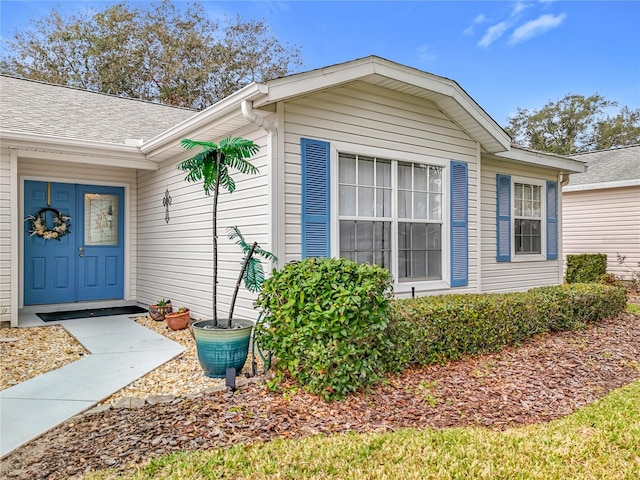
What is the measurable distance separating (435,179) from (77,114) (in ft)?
21.2

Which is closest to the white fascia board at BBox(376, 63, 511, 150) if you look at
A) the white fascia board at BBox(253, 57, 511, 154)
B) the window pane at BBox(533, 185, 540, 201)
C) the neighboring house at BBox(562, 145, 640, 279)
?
the white fascia board at BBox(253, 57, 511, 154)

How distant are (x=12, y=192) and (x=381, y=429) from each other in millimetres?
5883

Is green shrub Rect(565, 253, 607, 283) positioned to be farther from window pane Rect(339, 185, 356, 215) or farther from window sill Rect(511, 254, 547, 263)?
window pane Rect(339, 185, 356, 215)

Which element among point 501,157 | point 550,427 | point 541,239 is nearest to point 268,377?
point 550,427

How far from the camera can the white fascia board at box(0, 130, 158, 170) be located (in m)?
5.80

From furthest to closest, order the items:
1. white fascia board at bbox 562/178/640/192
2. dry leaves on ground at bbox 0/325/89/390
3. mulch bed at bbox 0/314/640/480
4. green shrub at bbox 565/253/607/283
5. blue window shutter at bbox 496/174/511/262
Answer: green shrub at bbox 565/253/607/283 < white fascia board at bbox 562/178/640/192 < blue window shutter at bbox 496/174/511/262 < dry leaves on ground at bbox 0/325/89/390 < mulch bed at bbox 0/314/640/480

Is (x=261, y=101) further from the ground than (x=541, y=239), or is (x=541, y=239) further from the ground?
(x=261, y=101)

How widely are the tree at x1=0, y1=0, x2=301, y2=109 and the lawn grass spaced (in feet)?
61.4

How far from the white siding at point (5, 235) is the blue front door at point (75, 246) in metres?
0.98

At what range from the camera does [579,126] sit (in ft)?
86.7

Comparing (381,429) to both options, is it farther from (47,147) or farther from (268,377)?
(47,147)

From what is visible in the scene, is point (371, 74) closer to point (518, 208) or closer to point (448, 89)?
point (448, 89)

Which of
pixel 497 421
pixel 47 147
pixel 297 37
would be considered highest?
pixel 297 37

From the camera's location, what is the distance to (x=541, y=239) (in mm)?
8914
